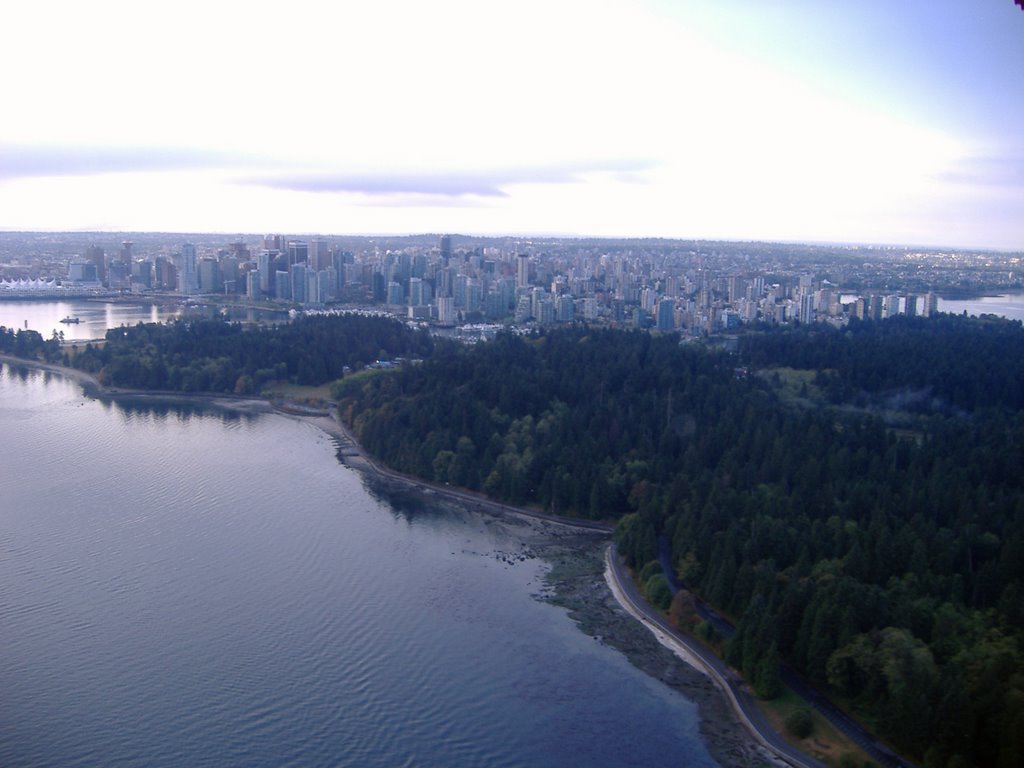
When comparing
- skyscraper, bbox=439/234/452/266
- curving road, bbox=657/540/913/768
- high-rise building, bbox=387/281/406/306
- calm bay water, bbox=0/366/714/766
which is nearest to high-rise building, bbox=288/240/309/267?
skyscraper, bbox=439/234/452/266

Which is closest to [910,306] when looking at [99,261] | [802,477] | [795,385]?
[795,385]

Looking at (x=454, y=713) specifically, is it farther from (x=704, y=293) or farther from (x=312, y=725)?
(x=704, y=293)

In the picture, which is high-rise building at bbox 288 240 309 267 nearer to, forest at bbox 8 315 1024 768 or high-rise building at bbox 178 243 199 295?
high-rise building at bbox 178 243 199 295

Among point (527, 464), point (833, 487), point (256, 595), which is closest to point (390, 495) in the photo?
point (527, 464)

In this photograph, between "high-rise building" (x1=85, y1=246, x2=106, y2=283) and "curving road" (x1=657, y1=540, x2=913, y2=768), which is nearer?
"curving road" (x1=657, y1=540, x2=913, y2=768)

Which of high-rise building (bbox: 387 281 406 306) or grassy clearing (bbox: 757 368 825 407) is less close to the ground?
high-rise building (bbox: 387 281 406 306)

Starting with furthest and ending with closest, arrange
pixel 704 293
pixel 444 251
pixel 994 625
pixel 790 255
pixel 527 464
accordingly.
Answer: pixel 790 255 < pixel 444 251 < pixel 704 293 < pixel 527 464 < pixel 994 625

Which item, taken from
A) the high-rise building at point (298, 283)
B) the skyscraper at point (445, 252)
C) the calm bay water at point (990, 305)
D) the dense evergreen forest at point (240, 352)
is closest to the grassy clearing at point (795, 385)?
the dense evergreen forest at point (240, 352)
